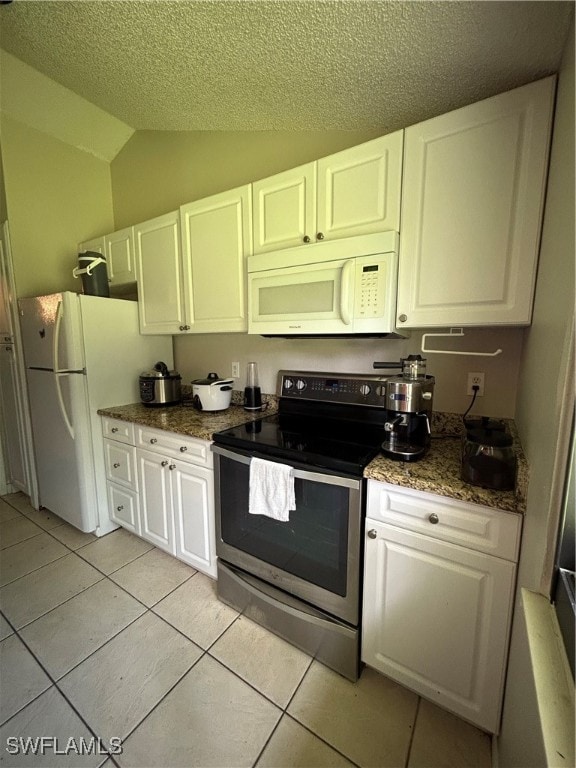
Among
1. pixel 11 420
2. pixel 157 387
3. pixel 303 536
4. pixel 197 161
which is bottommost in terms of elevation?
pixel 303 536

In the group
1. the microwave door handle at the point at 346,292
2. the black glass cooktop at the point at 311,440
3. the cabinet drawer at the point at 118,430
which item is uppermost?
the microwave door handle at the point at 346,292

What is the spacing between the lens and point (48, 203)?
244 centimetres

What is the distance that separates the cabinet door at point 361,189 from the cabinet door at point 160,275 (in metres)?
1.00

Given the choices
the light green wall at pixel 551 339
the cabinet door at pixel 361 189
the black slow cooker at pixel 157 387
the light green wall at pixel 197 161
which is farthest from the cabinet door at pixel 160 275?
the light green wall at pixel 551 339

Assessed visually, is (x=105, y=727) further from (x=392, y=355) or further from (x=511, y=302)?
(x=511, y=302)

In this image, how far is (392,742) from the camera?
107cm

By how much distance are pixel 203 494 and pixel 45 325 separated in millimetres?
1557

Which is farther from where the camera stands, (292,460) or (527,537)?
(292,460)

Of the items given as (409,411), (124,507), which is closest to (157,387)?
(124,507)

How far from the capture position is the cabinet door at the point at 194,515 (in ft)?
5.30

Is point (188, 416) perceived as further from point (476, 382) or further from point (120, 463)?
point (476, 382)

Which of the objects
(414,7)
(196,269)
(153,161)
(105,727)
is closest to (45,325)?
(196,269)

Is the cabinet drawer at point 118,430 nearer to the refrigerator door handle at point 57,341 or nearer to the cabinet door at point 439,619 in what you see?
the refrigerator door handle at point 57,341

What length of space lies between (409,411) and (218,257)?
1.33m
